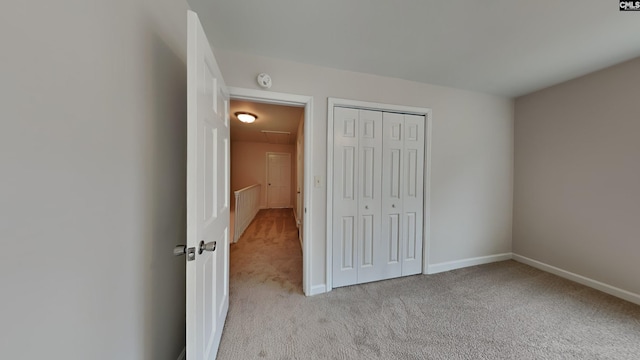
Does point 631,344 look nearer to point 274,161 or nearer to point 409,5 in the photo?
point 409,5

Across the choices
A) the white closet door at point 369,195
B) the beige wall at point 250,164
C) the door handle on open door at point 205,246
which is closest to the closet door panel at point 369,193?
the white closet door at point 369,195

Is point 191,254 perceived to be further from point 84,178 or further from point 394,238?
point 394,238

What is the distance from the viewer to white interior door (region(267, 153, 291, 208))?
23.3 ft

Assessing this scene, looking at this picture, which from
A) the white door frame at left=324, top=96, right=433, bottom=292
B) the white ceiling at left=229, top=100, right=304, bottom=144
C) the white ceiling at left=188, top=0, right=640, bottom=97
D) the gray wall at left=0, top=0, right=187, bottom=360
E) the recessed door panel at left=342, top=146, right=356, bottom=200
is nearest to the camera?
the gray wall at left=0, top=0, right=187, bottom=360

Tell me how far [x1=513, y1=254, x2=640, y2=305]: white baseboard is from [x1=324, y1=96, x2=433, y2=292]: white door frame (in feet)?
5.13

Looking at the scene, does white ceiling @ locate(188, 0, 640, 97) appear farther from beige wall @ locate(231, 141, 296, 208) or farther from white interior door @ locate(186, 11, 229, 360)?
beige wall @ locate(231, 141, 296, 208)

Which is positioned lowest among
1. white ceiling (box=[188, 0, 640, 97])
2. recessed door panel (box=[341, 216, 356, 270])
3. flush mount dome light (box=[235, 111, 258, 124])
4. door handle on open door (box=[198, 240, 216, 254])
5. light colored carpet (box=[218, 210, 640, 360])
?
light colored carpet (box=[218, 210, 640, 360])

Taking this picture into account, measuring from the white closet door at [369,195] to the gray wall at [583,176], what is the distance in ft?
7.25

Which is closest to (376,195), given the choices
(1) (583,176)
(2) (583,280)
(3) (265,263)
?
(3) (265,263)

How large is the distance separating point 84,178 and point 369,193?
7.01ft

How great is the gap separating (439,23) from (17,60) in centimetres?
210

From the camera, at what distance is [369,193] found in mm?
2307

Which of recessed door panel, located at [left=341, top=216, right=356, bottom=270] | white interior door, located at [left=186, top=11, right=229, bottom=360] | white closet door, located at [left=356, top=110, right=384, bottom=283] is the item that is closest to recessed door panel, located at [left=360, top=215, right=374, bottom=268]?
white closet door, located at [left=356, top=110, right=384, bottom=283]

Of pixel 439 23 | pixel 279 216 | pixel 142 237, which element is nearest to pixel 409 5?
pixel 439 23
